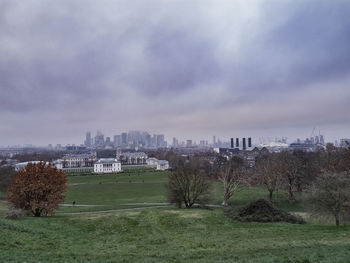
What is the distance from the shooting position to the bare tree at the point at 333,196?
75.8ft

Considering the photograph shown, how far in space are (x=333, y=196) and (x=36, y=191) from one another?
30.6 meters

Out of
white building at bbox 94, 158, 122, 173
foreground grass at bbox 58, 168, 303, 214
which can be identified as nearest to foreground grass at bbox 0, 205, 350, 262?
foreground grass at bbox 58, 168, 303, 214

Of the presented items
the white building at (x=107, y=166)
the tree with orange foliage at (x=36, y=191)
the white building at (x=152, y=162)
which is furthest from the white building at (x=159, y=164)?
the tree with orange foliage at (x=36, y=191)

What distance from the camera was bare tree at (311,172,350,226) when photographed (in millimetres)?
23109

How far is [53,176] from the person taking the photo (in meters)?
33.6

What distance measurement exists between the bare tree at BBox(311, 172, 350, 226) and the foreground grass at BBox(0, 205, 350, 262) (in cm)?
158

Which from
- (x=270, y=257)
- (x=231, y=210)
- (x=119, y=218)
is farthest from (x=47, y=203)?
(x=270, y=257)

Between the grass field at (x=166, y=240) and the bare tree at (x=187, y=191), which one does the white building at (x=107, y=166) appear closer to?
the bare tree at (x=187, y=191)

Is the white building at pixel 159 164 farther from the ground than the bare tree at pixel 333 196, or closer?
closer

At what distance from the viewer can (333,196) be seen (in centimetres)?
2316

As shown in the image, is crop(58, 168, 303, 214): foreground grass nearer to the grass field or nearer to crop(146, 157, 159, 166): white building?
the grass field

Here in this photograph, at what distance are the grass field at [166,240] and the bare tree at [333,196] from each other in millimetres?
1595

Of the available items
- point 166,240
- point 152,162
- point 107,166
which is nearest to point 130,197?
point 166,240

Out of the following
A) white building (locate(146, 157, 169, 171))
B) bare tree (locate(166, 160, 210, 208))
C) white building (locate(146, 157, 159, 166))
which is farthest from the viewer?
white building (locate(146, 157, 159, 166))
